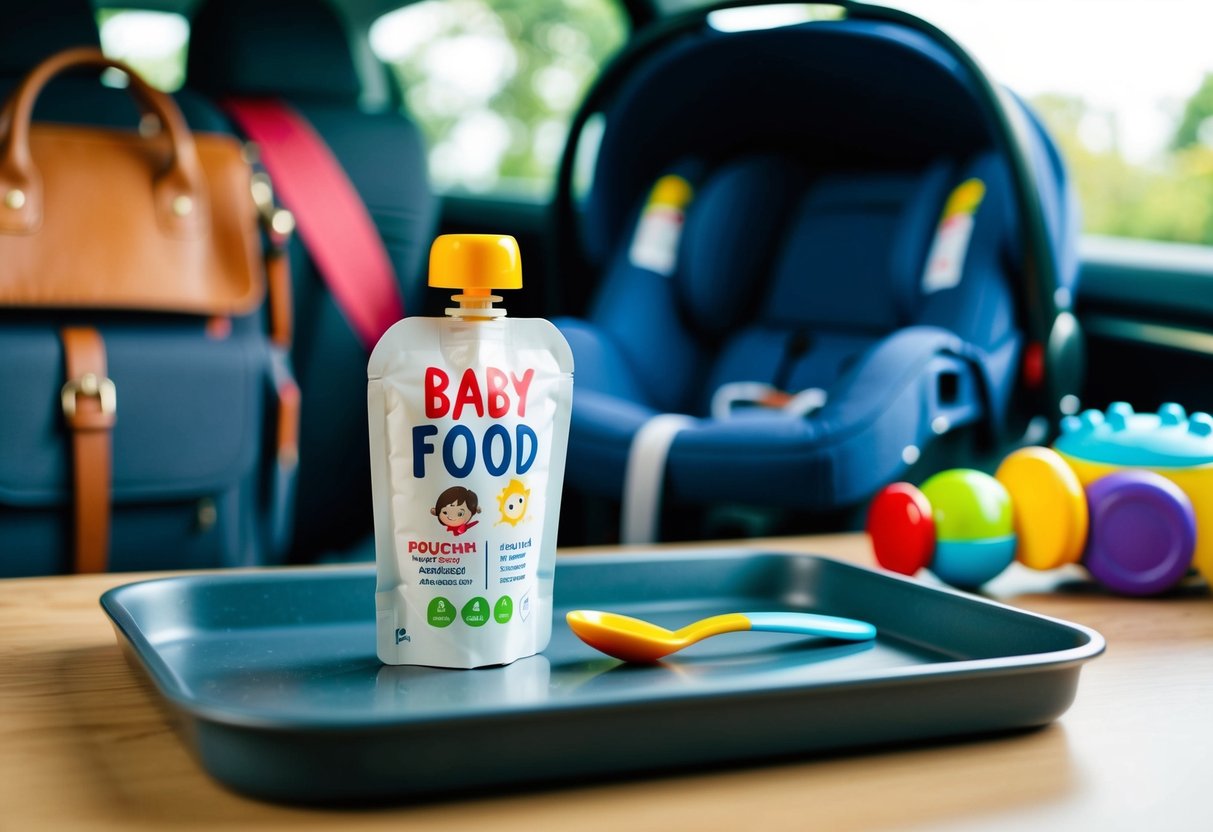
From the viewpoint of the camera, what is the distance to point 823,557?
2.50ft

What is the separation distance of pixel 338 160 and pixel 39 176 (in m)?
0.44

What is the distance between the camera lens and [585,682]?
0.54 meters

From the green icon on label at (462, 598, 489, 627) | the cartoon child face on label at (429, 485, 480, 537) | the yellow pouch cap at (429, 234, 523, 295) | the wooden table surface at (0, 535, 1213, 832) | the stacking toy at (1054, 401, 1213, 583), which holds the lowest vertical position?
the wooden table surface at (0, 535, 1213, 832)

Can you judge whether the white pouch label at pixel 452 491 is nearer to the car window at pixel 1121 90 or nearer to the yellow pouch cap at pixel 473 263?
the yellow pouch cap at pixel 473 263

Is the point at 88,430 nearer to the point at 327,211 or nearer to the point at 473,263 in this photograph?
the point at 327,211

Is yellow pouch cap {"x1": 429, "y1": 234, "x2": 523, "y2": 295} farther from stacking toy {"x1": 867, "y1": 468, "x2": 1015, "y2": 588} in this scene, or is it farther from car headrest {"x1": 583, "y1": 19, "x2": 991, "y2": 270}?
car headrest {"x1": 583, "y1": 19, "x2": 991, "y2": 270}

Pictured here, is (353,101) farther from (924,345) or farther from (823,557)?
(823,557)

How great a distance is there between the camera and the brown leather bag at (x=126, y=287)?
144 cm

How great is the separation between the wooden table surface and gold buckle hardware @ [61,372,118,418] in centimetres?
92

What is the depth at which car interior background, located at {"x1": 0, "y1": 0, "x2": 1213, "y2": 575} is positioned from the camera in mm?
1478

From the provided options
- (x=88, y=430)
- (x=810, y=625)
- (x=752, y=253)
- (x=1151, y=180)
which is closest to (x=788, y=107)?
(x=752, y=253)

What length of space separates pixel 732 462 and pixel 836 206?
0.75m

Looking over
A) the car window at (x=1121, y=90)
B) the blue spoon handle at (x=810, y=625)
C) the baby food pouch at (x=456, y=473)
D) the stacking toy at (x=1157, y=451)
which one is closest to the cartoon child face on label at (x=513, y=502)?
the baby food pouch at (x=456, y=473)

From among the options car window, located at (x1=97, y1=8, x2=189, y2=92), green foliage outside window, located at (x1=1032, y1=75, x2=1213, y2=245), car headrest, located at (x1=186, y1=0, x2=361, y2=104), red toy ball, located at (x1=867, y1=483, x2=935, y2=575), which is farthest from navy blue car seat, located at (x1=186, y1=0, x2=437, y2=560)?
red toy ball, located at (x1=867, y1=483, x2=935, y2=575)
